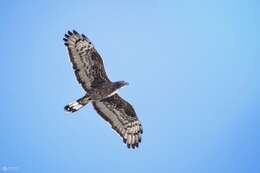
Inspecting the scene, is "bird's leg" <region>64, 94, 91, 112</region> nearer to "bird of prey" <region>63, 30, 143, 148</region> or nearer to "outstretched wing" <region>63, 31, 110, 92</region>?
"bird of prey" <region>63, 30, 143, 148</region>

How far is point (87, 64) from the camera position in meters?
12.6

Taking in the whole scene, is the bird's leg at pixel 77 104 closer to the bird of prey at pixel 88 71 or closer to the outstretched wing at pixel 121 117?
the bird of prey at pixel 88 71

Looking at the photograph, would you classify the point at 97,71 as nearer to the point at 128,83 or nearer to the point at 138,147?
the point at 128,83

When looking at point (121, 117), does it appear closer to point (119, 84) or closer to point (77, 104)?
point (119, 84)

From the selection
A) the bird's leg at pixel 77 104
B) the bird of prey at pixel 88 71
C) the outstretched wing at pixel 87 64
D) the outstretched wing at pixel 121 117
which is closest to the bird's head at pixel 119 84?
the bird of prey at pixel 88 71

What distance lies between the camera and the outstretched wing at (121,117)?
42.3ft

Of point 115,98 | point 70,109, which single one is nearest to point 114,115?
point 115,98

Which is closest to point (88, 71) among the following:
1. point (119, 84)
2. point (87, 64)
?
point (87, 64)

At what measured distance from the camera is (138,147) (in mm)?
13055

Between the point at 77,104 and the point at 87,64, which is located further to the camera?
the point at 87,64

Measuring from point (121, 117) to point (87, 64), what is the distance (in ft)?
5.06

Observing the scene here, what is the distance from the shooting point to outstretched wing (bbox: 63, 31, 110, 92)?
12.5 m

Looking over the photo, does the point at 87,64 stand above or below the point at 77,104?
above

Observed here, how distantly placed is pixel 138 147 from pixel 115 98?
51.6 inches
